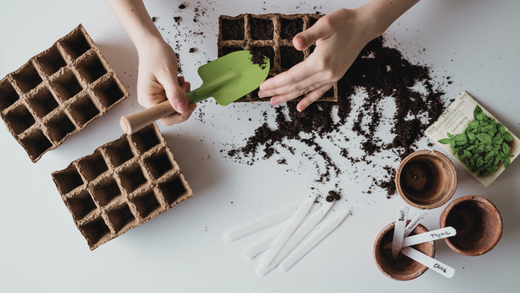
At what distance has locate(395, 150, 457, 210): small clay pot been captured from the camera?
1.22 metres

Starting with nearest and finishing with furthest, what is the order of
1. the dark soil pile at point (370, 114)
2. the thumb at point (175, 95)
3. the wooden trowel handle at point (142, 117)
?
the wooden trowel handle at point (142, 117)
the thumb at point (175, 95)
the dark soil pile at point (370, 114)

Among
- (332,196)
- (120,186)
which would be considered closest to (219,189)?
(120,186)

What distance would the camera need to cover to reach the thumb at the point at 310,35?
37.0 inches

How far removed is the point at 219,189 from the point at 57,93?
0.82 meters

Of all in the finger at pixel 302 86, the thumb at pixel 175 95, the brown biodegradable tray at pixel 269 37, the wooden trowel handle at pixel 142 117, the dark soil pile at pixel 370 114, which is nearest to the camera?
the wooden trowel handle at pixel 142 117

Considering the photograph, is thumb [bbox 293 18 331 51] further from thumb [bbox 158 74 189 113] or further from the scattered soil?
the scattered soil

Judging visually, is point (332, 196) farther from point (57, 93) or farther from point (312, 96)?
point (57, 93)

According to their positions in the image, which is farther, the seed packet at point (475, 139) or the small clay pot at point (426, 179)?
the seed packet at point (475, 139)

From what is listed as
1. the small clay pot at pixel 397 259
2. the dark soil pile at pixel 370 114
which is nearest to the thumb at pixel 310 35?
the dark soil pile at pixel 370 114

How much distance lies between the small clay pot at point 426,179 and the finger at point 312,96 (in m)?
0.43

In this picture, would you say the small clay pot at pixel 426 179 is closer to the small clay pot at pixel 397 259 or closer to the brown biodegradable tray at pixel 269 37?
the small clay pot at pixel 397 259

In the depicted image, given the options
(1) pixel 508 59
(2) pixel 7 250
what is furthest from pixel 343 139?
(2) pixel 7 250

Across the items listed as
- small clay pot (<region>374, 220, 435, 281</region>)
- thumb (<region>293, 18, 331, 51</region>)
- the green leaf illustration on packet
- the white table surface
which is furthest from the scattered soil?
thumb (<region>293, 18, 331, 51</region>)

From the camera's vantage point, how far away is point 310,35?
3.22ft
